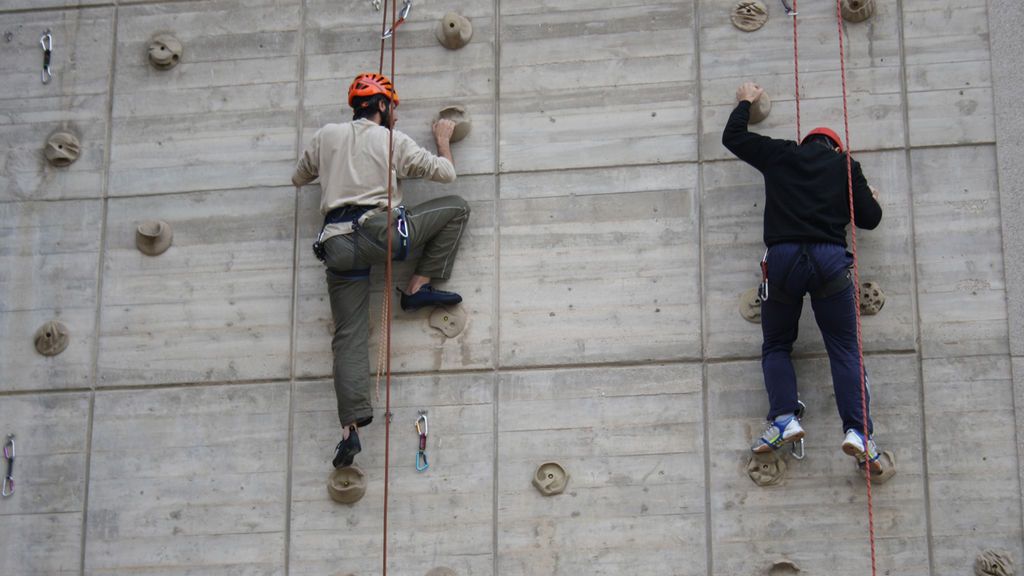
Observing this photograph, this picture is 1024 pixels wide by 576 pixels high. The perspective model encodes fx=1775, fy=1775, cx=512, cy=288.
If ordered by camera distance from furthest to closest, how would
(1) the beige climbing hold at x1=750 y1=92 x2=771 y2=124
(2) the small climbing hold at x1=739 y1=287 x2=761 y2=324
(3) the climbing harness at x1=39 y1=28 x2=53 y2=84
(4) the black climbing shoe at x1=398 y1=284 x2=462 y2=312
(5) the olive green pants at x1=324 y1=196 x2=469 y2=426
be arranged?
(3) the climbing harness at x1=39 y1=28 x2=53 y2=84, (1) the beige climbing hold at x1=750 y1=92 x2=771 y2=124, (4) the black climbing shoe at x1=398 y1=284 x2=462 y2=312, (2) the small climbing hold at x1=739 y1=287 x2=761 y2=324, (5) the olive green pants at x1=324 y1=196 x2=469 y2=426

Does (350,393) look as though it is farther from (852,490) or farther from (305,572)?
(852,490)

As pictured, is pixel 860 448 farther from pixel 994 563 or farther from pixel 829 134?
pixel 829 134

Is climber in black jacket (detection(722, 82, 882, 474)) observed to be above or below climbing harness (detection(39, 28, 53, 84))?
below

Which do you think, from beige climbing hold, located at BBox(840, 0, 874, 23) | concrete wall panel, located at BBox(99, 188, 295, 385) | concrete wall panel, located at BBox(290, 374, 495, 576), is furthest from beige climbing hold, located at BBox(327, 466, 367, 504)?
beige climbing hold, located at BBox(840, 0, 874, 23)

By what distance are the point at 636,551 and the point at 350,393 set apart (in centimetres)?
209

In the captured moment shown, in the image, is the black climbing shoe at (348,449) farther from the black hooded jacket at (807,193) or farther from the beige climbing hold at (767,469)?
the black hooded jacket at (807,193)

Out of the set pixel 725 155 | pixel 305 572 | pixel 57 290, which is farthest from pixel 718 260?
pixel 57 290

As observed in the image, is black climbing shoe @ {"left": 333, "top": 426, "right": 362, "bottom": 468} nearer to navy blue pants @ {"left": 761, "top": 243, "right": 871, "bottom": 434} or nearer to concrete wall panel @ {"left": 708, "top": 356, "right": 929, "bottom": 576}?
concrete wall panel @ {"left": 708, "top": 356, "right": 929, "bottom": 576}

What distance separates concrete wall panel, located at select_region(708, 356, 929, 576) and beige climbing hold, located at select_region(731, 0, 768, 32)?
239 centimetres

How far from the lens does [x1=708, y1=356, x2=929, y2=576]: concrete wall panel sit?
36.4 ft

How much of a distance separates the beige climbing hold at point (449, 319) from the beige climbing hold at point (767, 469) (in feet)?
6.97

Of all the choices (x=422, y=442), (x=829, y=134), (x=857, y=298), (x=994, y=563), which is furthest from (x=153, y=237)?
(x=994, y=563)

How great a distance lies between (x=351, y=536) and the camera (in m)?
11.5

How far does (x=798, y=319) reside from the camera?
11336mm
